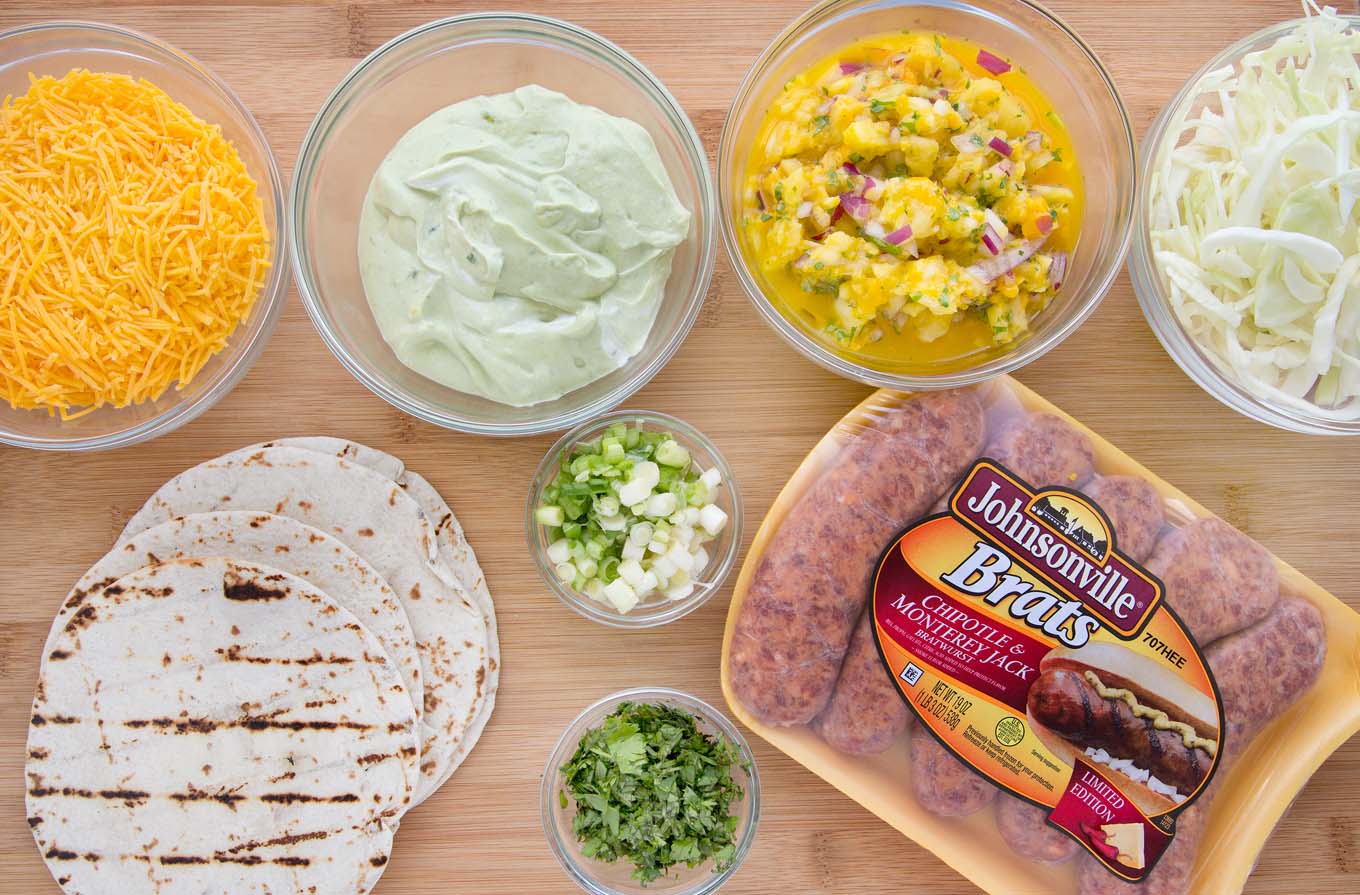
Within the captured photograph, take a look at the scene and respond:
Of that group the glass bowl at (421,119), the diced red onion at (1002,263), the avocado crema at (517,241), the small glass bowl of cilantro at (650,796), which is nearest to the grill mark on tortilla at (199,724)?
the small glass bowl of cilantro at (650,796)

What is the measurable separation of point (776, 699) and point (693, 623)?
0.32 meters

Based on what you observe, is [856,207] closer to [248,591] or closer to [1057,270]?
[1057,270]

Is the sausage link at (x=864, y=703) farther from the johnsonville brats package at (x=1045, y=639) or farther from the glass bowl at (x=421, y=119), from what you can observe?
the glass bowl at (x=421, y=119)

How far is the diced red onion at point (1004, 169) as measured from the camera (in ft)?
6.51

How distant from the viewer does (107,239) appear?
1951 millimetres

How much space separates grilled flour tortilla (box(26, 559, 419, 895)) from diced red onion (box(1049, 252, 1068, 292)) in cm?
184

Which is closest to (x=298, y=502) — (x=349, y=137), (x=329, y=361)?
(x=329, y=361)

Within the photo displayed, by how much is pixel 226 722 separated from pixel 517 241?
1382mm

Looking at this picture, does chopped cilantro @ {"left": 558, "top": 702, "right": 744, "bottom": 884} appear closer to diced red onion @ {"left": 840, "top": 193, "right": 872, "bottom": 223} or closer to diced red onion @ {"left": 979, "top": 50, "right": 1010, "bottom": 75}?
diced red onion @ {"left": 840, "top": 193, "right": 872, "bottom": 223}

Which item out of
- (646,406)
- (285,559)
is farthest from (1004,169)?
(285,559)

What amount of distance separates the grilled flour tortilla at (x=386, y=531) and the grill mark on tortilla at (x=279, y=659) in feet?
0.61

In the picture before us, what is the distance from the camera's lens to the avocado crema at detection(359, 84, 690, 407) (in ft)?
6.44

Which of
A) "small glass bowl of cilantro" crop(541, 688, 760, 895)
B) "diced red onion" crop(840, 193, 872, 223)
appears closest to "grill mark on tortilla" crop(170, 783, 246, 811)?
"small glass bowl of cilantro" crop(541, 688, 760, 895)

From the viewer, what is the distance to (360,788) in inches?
88.7
